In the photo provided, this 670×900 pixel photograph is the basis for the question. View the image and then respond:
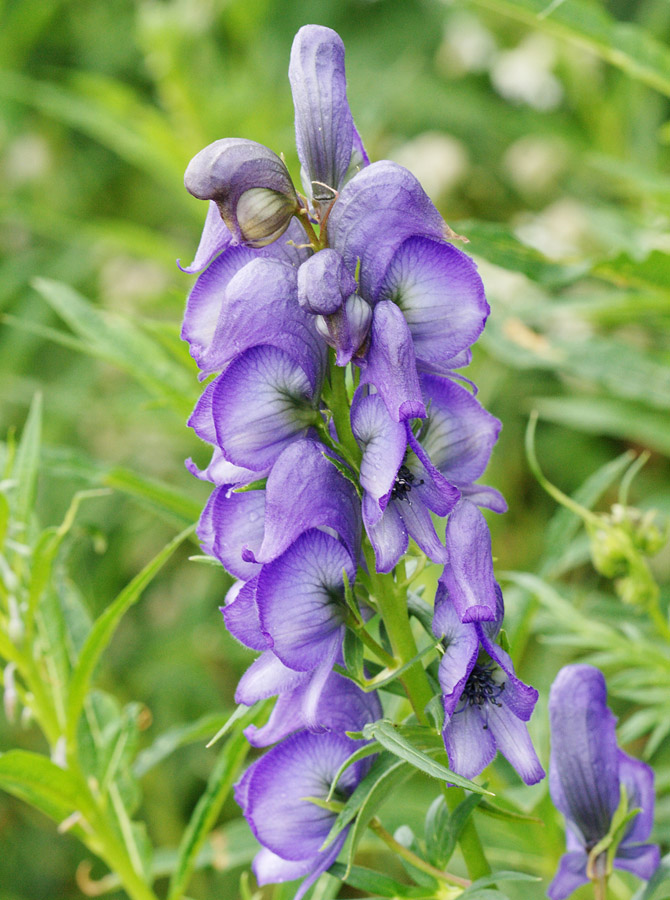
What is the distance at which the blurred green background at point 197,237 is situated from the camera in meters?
1.35

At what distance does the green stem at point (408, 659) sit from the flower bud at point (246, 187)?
0.22m

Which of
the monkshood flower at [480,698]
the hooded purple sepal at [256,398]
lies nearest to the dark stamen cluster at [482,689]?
the monkshood flower at [480,698]

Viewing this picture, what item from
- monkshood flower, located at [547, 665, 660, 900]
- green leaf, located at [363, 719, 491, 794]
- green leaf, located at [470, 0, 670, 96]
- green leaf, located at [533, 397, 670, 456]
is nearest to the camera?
green leaf, located at [363, 719, 491, 794]

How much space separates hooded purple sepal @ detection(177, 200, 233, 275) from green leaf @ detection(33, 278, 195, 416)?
0.52 m

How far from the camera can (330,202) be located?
682 mm

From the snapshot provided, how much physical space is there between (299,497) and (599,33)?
0.95 meters

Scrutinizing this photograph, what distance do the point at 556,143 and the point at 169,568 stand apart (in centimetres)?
150

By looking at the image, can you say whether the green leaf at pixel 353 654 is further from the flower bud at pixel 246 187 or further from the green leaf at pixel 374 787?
the flower bud at pixel 246 187

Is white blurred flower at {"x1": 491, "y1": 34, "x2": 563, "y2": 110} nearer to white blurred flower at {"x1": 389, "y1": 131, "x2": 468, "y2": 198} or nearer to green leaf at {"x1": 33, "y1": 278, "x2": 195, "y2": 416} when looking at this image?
white blurred flower at {"x1": 389, "y1": 131, "x2": 468, "y2": 198}

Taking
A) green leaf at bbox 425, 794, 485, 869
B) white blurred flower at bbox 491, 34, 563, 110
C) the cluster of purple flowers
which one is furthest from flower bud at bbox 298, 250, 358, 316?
white blurred flower at bbox 491, 34, 563, 110

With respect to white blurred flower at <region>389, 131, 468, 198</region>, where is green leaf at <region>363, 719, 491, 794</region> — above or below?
below

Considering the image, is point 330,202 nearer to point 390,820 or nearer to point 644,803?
point 644,803

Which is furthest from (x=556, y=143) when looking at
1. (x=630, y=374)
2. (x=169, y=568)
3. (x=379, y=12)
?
(x=169, y=568)

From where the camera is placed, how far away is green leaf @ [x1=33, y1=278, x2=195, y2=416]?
4.03 ft
